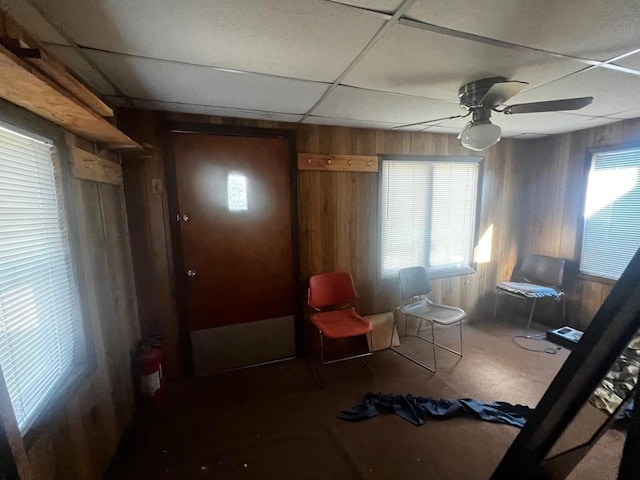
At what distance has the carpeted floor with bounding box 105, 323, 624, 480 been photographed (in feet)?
5.51

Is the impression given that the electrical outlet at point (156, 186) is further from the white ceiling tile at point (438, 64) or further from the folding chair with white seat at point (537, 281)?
the folding chair with white seat at point (537, 281)

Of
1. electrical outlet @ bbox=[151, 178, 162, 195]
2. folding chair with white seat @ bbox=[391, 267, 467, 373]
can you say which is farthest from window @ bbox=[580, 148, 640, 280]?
electrical outlet @ bbox=[151, 178, 162, 195]

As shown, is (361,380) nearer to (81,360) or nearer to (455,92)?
(81,360)

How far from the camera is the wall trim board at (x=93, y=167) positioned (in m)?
1.52

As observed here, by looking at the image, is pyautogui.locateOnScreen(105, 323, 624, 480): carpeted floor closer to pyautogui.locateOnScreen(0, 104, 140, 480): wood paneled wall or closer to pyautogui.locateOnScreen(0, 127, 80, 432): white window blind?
pyautogui.locateOnScreen(0, 104, 140, 480): wood paneled wall

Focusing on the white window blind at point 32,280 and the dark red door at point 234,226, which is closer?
the white window blind at point 32,280

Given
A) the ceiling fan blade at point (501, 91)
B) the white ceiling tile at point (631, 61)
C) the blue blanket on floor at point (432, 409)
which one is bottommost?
the blue blanket on floor at point (432, 409)

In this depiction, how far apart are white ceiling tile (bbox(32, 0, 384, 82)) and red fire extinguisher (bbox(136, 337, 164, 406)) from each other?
77.5 inches

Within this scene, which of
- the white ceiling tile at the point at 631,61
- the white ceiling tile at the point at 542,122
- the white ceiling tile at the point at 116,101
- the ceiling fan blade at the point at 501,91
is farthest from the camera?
the white ceiling tile at the point at 542,122

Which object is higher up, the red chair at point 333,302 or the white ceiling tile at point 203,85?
the white ceiling tile at point 203,85

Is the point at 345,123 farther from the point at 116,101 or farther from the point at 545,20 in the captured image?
the point at 116,101

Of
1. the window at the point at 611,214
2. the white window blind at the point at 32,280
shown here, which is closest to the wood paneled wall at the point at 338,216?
the window at the point at 611,214

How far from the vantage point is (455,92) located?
192cm

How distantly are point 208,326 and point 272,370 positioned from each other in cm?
72
